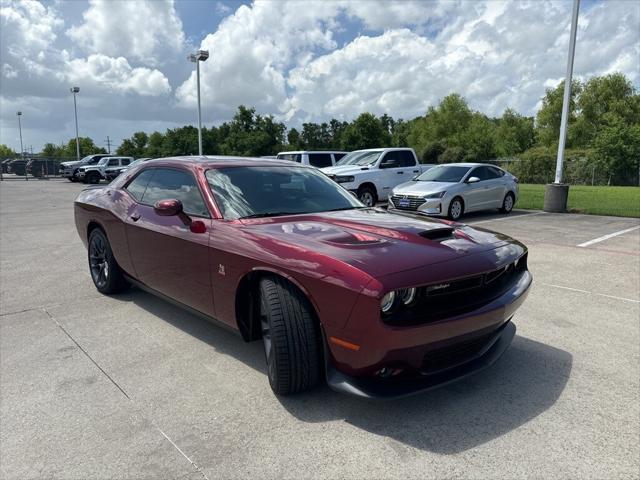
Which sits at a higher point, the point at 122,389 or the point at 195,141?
the point at 195,141

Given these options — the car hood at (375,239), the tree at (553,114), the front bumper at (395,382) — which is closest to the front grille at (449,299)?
the car hood at (375,239)

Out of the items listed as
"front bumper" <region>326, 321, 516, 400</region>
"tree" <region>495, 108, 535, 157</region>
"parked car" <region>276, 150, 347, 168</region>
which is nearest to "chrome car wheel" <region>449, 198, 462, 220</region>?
"parked car" <region>276, 150, 347, 168</region>

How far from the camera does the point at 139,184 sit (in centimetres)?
464

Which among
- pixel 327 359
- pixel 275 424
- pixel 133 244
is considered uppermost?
pixel 133 244

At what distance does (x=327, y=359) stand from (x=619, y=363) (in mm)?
2355

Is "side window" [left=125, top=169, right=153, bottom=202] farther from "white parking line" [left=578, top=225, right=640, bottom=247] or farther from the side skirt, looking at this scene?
"white parking line" [left=578, top=225, right=640, bottom=247]

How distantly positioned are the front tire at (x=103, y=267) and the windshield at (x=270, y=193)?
6.17 feet

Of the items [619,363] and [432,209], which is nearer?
[619,363]

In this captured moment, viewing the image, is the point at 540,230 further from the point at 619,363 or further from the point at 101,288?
the point at 101,288

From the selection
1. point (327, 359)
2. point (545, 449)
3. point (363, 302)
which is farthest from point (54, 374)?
point (545, 449)

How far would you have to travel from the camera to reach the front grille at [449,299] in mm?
2520

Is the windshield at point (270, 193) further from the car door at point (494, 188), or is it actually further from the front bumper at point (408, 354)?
the car door at point (494, 188)

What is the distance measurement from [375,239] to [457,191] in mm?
9170

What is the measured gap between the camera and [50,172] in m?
41.9
